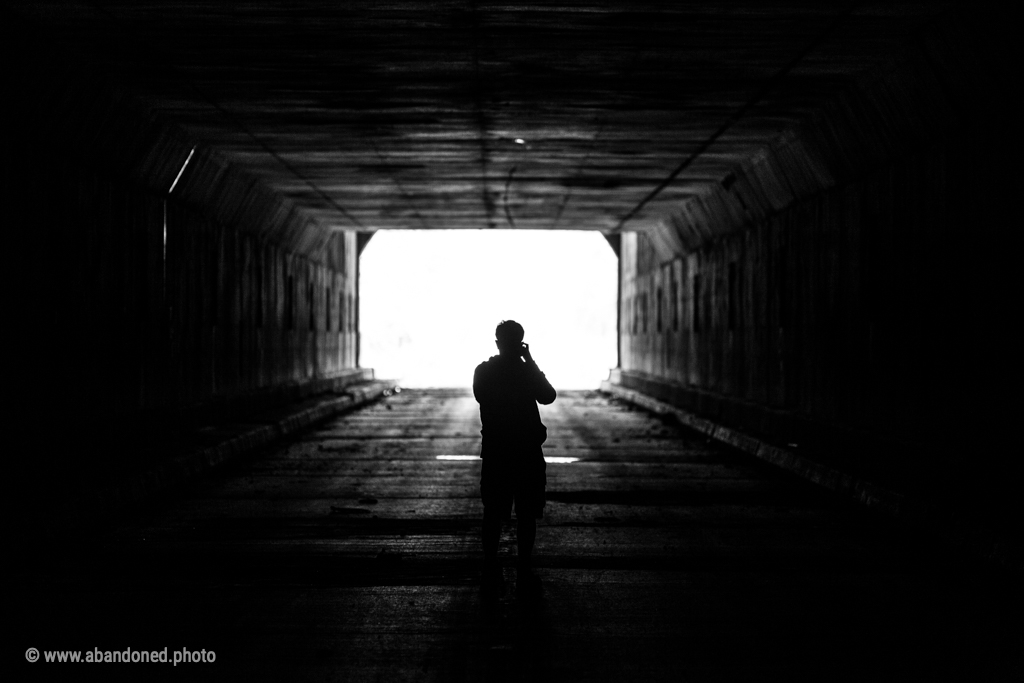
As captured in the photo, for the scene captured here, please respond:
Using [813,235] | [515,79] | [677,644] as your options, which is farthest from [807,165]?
[677,644]

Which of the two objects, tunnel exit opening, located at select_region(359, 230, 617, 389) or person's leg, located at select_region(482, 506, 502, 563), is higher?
tunnel exit opening, located at select_region(359, 230, 617, 389)

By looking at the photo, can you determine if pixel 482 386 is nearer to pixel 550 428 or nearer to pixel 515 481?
pixel 515 481

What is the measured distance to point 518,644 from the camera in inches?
219

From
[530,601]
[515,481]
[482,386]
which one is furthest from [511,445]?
[530,601]

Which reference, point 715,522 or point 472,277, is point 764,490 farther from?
point 472,277

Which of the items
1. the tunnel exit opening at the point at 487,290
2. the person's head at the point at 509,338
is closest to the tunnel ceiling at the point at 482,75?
the person's head at the point at 509,338

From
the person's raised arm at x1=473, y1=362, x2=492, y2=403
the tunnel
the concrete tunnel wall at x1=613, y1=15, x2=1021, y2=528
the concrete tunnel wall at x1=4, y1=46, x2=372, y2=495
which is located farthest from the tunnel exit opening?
the person's raised arm at x1=473, y1=362, x2=492, y2=403

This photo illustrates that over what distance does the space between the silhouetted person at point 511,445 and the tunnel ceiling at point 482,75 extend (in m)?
4.00

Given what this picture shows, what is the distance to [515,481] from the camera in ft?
21.8

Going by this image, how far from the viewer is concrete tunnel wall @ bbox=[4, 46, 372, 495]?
10602 mm

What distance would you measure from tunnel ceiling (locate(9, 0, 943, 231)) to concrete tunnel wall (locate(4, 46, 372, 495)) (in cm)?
66

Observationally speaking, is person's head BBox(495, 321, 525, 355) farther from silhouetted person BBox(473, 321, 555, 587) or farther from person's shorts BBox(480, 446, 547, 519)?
person's shorts BBox(480, 446, 547, 519)

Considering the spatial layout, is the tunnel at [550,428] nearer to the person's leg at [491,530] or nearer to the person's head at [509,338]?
the person's leg at [491,530]

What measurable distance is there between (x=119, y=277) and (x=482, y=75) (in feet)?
17.8
